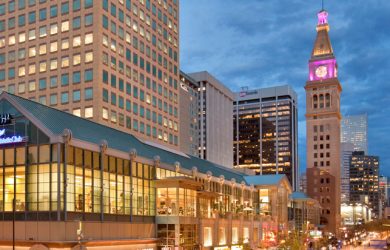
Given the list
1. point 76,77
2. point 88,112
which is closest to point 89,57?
point 76,77

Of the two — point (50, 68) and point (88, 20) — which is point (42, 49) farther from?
point (88, 20)

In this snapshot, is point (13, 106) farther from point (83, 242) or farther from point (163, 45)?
point (163, 45)

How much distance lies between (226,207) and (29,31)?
187 ft

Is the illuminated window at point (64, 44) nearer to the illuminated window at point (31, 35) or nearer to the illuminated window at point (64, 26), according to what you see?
the illuminated window at point (64, 26)

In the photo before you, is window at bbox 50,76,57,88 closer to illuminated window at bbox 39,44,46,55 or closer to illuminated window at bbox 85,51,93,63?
illuminated window at bbox 39,44,46,55

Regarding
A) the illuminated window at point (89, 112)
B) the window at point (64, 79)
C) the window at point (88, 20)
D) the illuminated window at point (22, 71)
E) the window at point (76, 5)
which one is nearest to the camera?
the illuminated window at point (89, 112)

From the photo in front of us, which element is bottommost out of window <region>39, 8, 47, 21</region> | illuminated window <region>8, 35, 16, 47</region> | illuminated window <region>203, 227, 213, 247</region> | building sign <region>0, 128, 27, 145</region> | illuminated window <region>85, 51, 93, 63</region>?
illuminated window <region>203, 227, 213, 247</region>

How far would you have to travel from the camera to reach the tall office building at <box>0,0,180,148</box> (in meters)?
121

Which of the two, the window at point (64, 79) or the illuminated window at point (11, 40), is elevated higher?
the illuminated window at point (11, 40)

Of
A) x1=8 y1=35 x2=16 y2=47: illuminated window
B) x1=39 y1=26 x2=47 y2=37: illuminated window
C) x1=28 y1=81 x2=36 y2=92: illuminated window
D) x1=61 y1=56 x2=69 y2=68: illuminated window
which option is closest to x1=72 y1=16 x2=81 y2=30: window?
x1=61 y1=56 x2=69 y2=68: illuminated window

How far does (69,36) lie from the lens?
4884 inches

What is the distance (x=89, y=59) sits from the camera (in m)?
121

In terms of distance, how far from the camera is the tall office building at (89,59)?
12075cm

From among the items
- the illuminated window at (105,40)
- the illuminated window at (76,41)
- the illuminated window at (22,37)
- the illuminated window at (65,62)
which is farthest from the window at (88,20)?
the illuminated window at (22,37)
